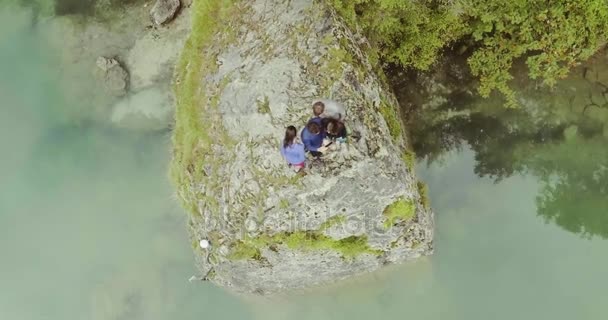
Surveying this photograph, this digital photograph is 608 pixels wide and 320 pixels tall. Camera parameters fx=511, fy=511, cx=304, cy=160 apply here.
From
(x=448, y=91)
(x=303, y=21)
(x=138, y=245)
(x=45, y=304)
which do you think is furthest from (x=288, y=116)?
(x=45, y=304)

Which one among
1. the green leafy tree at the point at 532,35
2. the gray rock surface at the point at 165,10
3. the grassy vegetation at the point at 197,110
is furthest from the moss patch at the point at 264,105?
the gray rock surface at the point at 165,10

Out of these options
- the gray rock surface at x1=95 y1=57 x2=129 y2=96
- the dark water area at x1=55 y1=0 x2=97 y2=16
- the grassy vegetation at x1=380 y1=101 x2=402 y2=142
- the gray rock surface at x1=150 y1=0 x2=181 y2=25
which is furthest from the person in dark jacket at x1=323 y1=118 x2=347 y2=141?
the dark water area at x1=55 y1=0 x2=97 y2=16

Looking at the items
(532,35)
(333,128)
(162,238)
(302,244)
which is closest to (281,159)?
(333,128)

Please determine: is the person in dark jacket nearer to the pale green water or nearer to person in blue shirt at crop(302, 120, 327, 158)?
person in blue shirt at crop(302, 120, 327, 158)

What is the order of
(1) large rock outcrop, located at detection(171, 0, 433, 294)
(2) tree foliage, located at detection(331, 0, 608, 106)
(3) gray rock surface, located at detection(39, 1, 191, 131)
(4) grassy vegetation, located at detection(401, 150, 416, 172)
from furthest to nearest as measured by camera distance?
(3) gray rock surface, located at detection(39, 1, 191, 131), (2) tree foliage, located at detection(331, 0, 608, 106), (4) grassy vegetation, located at detection(401, 150, 416, 172), (1) large rock outcrop, located at detection(171, 0, 433, 294)

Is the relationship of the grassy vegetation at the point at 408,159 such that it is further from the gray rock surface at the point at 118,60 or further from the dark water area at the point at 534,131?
the gray rock surface at the point at 118,60
